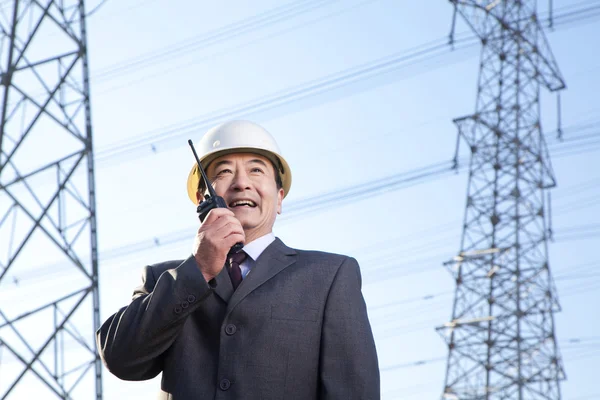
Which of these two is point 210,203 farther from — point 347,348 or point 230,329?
point 347,348

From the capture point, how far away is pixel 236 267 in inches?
129

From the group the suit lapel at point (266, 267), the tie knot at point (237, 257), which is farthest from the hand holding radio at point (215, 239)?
the tie knot at point (237, 257)

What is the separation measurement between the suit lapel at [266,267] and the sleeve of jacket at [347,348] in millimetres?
172

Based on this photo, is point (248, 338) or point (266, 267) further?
point (266, 267)

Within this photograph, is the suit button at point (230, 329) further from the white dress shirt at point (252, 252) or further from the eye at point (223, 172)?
the eye at point (223, 172)

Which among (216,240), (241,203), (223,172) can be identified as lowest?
(216,240)

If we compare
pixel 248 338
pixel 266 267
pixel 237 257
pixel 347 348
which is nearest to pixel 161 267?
pixel 237 257

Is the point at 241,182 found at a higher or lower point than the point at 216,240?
higher

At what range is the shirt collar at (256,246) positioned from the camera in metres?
3.32

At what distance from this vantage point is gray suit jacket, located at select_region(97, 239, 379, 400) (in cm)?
300

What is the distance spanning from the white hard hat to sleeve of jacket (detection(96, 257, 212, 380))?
54 centimetres

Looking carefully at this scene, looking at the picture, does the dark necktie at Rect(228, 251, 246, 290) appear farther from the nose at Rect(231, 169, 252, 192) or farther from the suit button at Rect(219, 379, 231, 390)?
the suit button at Rect(219, 379, 231, 390)

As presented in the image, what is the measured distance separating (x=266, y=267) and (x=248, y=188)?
274 millimetres

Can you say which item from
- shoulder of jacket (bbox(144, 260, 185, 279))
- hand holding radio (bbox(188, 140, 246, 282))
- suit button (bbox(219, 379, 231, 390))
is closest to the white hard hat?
shoulder of jacket (bbox(144, 260, 185, 279))
